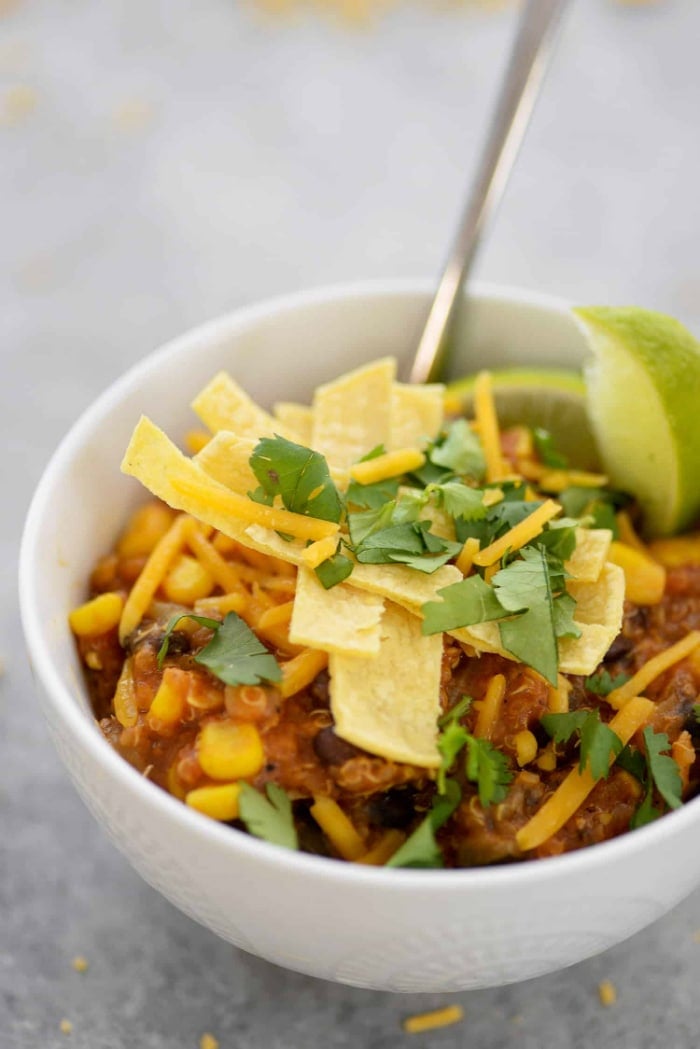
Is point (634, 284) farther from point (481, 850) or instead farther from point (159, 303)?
point (481, 850)

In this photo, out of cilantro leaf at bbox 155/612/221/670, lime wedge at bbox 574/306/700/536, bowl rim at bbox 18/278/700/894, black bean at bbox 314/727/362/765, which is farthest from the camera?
lime wedge at bbox 574/306/700/536

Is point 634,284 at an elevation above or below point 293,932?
above

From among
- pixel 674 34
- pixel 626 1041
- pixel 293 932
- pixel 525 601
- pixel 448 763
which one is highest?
pixel 674 34

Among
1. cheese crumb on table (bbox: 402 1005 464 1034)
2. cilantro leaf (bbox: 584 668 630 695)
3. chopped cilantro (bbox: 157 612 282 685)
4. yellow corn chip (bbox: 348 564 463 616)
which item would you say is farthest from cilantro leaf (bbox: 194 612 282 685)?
cheese crumb on table (bbox: 402 1005 464 1034)

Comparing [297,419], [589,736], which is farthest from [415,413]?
[589,736]

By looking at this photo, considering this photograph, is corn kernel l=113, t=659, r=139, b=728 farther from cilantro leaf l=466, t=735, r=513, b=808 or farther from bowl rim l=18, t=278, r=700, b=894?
cilantro leaf l=466, t=735, r=513, b=808

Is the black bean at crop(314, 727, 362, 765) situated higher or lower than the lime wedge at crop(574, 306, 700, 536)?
lower

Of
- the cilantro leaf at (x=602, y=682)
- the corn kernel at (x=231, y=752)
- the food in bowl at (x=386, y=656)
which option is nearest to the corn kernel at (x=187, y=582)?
the food in bowl at (x=386, y=656)

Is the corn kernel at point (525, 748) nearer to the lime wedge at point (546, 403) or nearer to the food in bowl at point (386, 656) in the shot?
the food in bowl at point (386, 656)

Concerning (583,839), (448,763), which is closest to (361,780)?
(448,763)
